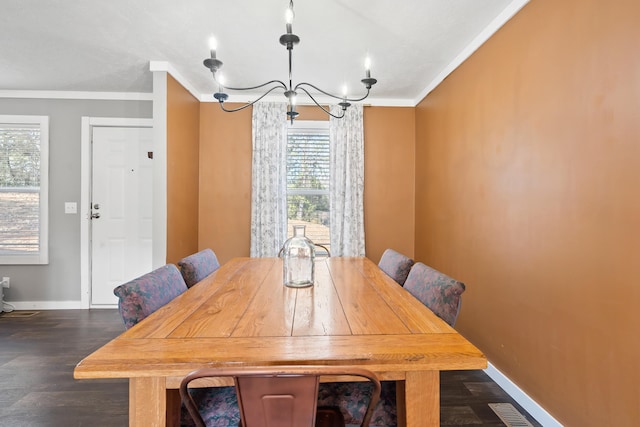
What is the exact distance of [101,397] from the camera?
6.30 ft

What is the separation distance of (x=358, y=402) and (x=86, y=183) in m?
3.78

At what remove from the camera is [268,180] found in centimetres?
355

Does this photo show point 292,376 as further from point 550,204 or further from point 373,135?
point 373,135

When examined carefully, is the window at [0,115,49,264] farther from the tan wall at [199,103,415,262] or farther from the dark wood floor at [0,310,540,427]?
the tan wall at [199,103,415,262]

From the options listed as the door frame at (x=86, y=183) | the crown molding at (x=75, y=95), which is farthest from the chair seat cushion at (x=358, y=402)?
the crown molding at (x=75, y=95)

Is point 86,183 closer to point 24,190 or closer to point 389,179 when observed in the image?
point 24,190

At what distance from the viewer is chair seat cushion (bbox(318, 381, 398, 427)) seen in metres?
1.12

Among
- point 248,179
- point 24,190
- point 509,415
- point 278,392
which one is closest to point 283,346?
point 278,392

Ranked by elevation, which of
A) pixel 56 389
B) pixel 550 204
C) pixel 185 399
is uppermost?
pixel 550 204

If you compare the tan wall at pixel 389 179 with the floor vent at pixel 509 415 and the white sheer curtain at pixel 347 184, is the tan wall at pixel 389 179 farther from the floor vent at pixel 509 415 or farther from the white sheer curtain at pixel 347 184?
the floor vent at pixel 509 415

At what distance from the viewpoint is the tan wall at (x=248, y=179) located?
141 inches

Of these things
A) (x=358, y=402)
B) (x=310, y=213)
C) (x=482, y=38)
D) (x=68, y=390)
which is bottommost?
(x=68, y=390)

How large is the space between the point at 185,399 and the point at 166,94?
8.99ft

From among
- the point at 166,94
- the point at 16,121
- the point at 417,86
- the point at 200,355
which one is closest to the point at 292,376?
the point at 200,355
